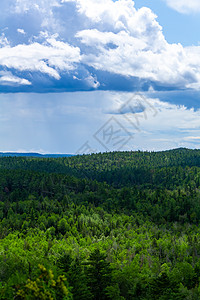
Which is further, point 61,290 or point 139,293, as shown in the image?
point 139,293

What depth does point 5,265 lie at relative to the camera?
81.9m

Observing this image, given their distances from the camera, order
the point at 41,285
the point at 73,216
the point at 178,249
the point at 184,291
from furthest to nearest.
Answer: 1. the point at 73,216
2. the point at 178,249
3. the point at 184,291
4. the point at 41,285

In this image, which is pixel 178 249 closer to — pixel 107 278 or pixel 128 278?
pixel 128 278

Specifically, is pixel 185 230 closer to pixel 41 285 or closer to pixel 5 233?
pixel 5 233

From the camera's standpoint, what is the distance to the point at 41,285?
41.8 meters

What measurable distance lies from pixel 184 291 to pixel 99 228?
9677 centimetres

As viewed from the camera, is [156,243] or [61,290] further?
[156,243]

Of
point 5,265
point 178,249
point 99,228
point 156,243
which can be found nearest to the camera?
point 5,265

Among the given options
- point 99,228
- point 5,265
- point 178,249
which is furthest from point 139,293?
point 99,228

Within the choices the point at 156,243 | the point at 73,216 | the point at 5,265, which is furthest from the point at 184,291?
the point at 73,216

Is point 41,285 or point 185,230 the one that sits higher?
point 41,285

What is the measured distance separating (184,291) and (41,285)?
33.4 m

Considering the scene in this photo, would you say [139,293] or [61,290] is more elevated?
[61,290]

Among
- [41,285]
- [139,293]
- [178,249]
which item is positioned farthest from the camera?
[178,249]
